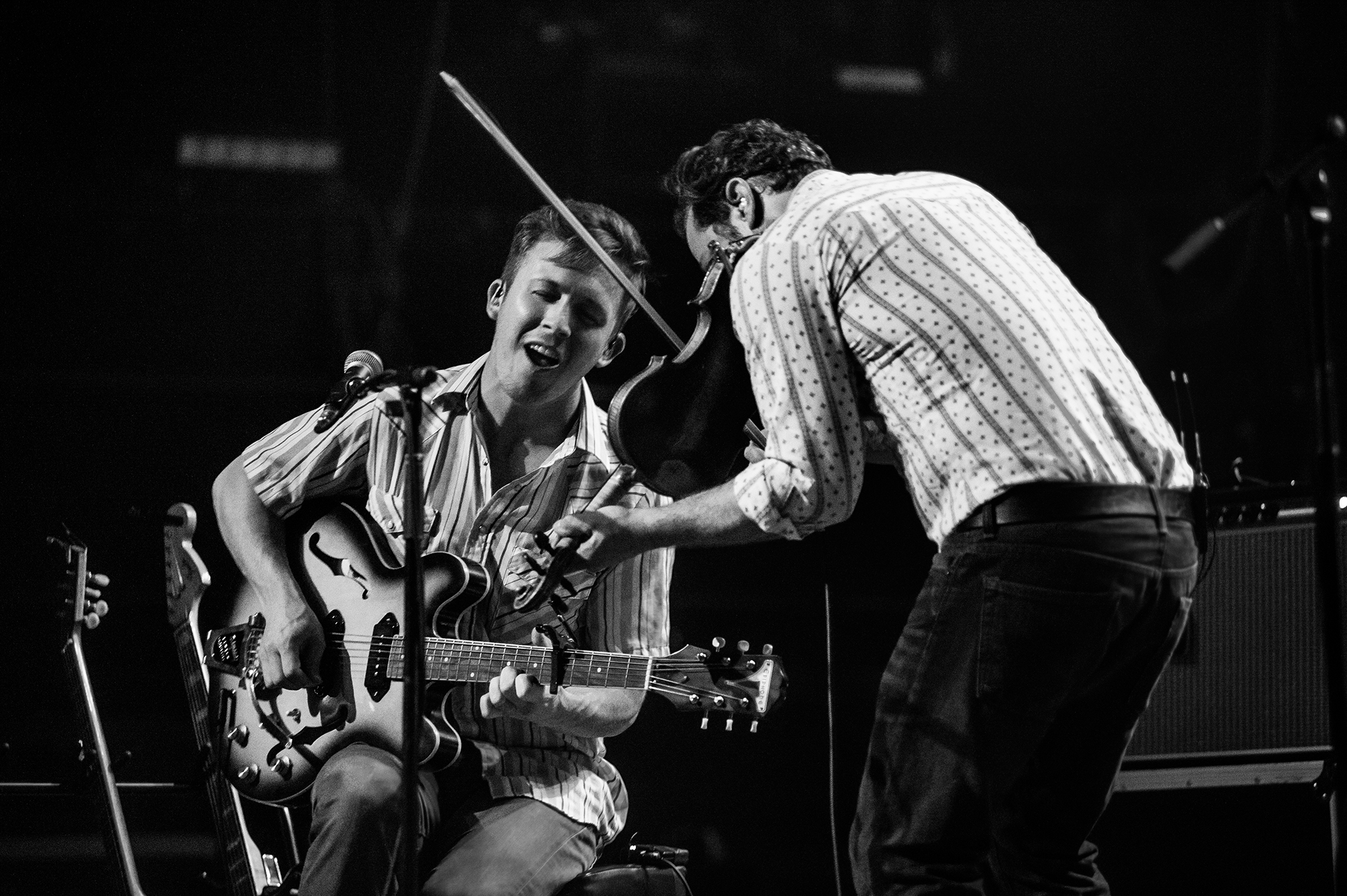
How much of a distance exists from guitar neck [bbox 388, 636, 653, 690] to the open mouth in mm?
682

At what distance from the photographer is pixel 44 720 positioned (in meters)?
2.78

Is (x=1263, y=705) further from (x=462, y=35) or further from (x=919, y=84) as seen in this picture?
(x=462, y=35)

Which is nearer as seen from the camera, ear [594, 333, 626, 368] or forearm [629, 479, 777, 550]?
forearm [629, 479, 777, 550]

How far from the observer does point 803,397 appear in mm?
1987

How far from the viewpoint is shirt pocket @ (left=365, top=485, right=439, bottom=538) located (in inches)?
108

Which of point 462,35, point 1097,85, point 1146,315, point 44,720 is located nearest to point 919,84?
point 1097,85

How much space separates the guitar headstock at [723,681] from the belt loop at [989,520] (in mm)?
766

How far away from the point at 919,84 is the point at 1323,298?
1.90 metres

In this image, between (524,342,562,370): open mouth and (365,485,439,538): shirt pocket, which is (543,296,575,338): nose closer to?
(524,342,562,370): open mouth

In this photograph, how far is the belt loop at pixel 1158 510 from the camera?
1836 mm

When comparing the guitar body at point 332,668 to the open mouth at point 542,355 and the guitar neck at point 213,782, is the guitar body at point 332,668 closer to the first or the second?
the guitar neck at point 213,782

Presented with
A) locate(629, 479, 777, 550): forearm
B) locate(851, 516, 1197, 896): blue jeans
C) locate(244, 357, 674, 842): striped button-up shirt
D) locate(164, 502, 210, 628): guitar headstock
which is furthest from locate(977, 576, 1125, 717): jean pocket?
locate(164, 502, 210, 628): guitar headstock

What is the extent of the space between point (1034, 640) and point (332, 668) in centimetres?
154

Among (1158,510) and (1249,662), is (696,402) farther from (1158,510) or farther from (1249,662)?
(1249,662)
